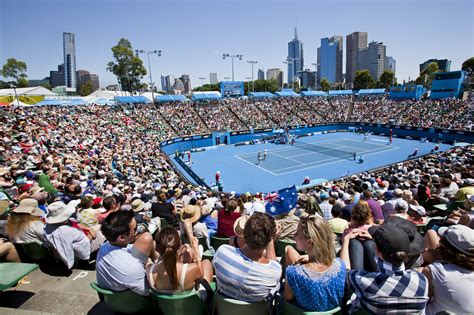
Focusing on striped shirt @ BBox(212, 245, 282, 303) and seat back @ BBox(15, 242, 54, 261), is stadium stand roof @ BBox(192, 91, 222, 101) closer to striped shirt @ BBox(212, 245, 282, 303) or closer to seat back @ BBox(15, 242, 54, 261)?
seat back @ BBox(15, 242, 54, 261)

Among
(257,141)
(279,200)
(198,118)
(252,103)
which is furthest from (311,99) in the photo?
(279,200)

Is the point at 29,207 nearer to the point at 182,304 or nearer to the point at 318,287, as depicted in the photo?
the point at 182,304

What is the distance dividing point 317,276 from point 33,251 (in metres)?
5.21

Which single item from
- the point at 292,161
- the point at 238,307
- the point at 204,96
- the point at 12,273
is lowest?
the point at 292,161

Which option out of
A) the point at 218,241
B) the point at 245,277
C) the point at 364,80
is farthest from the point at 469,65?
the point at 245,277

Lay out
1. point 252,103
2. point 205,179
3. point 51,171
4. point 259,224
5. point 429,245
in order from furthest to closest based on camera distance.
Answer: point 252,103, point 205,179, point 51,171, point 429,245, point 259,224

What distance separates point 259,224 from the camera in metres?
3.29

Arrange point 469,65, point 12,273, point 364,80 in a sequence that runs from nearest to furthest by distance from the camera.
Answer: point 12,273 < point 469,65 < point 364,80

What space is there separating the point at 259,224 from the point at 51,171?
1231 cm

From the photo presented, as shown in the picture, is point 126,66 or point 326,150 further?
point 126,66

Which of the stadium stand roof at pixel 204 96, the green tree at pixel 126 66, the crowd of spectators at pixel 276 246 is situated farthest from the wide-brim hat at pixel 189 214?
the green tree at pixel 126 66

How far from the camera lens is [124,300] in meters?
3.66

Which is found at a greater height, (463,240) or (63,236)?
(463,240)

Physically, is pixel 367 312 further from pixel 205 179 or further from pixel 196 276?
pixel 205 179
